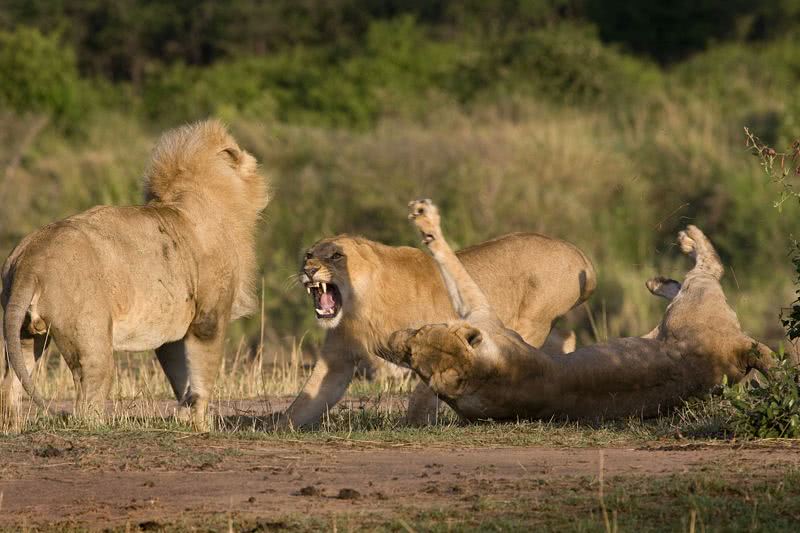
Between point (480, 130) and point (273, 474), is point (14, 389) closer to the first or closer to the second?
point (273, 474)

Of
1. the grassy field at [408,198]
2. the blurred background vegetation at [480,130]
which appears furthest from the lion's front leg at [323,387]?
the blurred background vegetation at [480,130]

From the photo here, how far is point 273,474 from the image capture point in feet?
18.6

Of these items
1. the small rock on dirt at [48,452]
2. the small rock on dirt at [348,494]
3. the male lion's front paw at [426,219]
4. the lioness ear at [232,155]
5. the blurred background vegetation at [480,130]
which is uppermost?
the blurred background vegetation at [480,130]

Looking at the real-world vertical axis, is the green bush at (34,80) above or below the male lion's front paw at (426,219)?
above

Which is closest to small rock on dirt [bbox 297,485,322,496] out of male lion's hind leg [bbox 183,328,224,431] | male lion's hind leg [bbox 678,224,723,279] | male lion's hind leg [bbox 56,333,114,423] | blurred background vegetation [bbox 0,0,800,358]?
male lion's hind leg [bbox 56,333,114,423]

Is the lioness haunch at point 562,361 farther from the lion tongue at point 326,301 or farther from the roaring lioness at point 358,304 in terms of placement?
the lion tongue at point 326,301

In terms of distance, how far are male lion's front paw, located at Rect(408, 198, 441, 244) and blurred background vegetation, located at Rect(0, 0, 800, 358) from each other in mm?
5090

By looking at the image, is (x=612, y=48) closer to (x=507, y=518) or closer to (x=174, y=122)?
(x=174, y=122)

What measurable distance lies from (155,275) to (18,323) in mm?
1078

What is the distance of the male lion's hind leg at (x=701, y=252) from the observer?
8.23 m

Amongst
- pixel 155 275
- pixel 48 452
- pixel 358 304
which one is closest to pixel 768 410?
pixel 358 304

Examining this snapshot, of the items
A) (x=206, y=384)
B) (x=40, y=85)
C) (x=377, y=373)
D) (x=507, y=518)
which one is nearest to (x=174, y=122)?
(x=40, y=85)

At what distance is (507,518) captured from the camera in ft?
16.1

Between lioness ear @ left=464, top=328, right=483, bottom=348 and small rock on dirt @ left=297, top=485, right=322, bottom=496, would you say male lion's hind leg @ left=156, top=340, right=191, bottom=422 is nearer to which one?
lioness ear @ left=464, top=328, right=483, bottom=348
